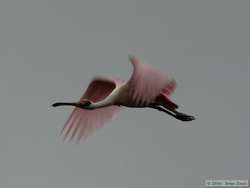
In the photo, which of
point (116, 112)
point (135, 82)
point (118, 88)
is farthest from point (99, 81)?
point (135, 82)

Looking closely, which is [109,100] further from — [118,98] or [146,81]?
[146,81]

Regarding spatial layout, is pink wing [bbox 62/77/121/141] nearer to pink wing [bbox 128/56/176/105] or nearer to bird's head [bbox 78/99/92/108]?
bird's head [bbox 78/99/92/108]

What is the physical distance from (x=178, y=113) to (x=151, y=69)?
10.7 ft

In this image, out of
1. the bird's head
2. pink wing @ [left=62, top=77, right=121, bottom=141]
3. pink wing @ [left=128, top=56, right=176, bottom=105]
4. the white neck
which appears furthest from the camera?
pink wing @ [left=62, top=77, right=121, bottom=141]

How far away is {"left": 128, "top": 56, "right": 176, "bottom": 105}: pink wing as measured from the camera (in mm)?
14922

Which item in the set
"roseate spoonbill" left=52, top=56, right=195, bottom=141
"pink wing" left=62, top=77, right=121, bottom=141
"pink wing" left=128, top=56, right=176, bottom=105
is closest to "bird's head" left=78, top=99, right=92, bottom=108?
"roseate spoonbill" left=52, top=56, right=195, bottom=141

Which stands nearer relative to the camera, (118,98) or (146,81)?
(146,81)

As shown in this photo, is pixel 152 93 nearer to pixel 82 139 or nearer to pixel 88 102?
pixel 88 102

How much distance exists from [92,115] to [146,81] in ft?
14.1

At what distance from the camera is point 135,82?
1555 cm

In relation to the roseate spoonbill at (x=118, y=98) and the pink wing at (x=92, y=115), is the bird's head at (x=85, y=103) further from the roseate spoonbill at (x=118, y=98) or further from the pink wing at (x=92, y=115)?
the pink wing at (x=92, y=115)

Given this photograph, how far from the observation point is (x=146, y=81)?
15.0m

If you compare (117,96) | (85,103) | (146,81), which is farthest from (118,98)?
(146,81)

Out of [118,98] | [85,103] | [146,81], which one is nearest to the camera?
[146,81]
